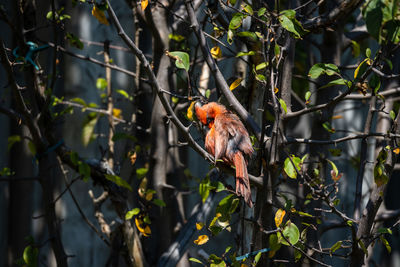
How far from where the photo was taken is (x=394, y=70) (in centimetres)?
213

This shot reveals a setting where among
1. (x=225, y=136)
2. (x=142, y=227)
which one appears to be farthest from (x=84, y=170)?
(x=225, y=136)

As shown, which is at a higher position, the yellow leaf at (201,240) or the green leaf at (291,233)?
the green leaf at (291,233)

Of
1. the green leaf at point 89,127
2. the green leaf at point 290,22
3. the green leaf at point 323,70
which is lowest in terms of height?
the green leaf at point 89,127

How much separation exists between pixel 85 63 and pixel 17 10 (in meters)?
1.47

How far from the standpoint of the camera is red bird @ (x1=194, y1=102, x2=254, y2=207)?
2.12 metres

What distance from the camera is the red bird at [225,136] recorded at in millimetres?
2117

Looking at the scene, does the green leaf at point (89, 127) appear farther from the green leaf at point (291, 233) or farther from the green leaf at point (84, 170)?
the green leaf at point (291, 233)

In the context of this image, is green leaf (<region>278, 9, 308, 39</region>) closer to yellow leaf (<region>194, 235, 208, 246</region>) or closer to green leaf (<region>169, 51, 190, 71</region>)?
green leaf (<region>169, 51, 190, 71</region>)

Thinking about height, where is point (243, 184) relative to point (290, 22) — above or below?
below

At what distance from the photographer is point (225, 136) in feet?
7.28

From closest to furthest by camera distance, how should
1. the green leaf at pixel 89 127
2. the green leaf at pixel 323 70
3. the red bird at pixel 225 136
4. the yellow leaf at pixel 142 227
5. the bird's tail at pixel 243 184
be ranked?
the green leaf at pixel 323 70, the bird's tail at pixel 243 184, the red bird at pixel 225 136, the yellow leaf at pixel 142 227, the green leaf at pixel 89 127

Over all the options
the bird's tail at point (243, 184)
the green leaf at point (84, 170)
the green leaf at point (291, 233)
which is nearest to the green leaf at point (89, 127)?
the green leaf at point (84, 170)

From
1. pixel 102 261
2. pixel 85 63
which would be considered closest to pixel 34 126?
pixel 85 63

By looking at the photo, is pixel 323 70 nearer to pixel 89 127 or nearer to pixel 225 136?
pixel 225 136
